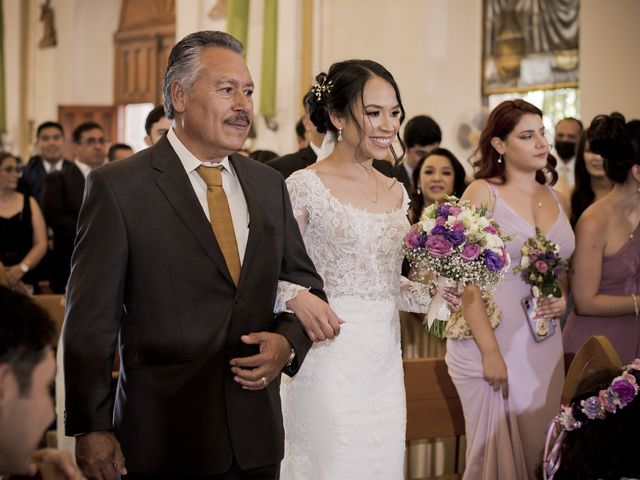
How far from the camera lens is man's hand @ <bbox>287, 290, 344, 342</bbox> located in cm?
305

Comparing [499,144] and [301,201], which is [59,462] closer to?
[301,201]

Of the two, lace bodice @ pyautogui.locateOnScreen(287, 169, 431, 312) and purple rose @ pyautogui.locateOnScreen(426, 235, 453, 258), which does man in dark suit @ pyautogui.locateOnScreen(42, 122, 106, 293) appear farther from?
purple rose @ pyautogui.locateOnScreen(426, 235, 453, 258)

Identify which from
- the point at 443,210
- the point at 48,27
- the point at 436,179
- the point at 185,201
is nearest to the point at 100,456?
the point at 185,201

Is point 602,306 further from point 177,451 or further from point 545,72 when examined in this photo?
point 545,72

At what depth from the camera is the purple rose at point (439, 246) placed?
11.5ft

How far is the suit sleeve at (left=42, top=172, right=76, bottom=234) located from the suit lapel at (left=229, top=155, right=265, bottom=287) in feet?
18.5

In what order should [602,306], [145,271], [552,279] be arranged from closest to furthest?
[145,271], [552,279], [602,306]

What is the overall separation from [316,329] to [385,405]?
2.35 ft

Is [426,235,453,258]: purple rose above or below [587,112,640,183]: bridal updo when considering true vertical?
below

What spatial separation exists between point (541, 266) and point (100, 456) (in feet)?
7.83

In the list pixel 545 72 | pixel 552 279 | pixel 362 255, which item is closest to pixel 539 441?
pixel 552 279

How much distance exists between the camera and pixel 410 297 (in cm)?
377

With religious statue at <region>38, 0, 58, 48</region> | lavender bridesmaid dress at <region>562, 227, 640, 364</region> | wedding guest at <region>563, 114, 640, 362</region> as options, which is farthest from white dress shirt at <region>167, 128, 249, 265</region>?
religious statue at <region>38, 0, 58, 48</region>

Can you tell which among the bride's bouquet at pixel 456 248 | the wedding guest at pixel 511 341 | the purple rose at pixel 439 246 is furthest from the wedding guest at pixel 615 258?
the purple rose at pixel 439 246
